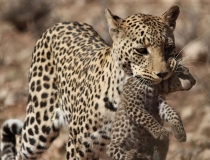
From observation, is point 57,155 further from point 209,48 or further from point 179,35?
point 179,35

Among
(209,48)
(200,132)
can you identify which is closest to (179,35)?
(209,48)

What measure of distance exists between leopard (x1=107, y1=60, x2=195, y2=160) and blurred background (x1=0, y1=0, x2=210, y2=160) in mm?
1599

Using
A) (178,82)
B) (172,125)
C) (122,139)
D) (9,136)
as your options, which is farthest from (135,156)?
(9,136)

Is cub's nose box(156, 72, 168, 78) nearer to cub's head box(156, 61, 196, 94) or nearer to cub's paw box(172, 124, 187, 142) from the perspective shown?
cub's head box(156, 61, 196, 94)

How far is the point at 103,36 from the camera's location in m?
15.7

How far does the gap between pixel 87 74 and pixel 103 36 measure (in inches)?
265

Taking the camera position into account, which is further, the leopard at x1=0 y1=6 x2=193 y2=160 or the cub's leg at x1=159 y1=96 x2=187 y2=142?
the leopard at x1=0 y1=6 x2=193 y2=160

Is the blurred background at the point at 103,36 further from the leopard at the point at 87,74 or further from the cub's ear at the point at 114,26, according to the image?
the cub's ear at the point at 114,26

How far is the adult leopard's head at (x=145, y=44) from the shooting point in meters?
7.77

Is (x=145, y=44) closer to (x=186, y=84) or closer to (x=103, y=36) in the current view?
(x=186, y=84)

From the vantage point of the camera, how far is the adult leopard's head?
7770 millimetres

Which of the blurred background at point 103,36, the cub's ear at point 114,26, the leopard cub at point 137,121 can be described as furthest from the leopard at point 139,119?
the blurred background at point 103,36

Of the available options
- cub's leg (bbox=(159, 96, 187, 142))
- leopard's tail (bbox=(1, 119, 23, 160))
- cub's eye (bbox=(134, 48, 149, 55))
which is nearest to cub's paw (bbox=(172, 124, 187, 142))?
cub's leg (bbox=(159, 96, 187, 142))

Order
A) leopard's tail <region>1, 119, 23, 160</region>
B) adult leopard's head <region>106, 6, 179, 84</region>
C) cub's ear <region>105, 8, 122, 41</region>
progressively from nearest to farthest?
1. adult leopard's head <region>106, 6, 179, 84</region>
2. cub's ear <region>105, 8, 122, 41</region>
3. leopard's tail <region>1, 119, 23, 160</region>
